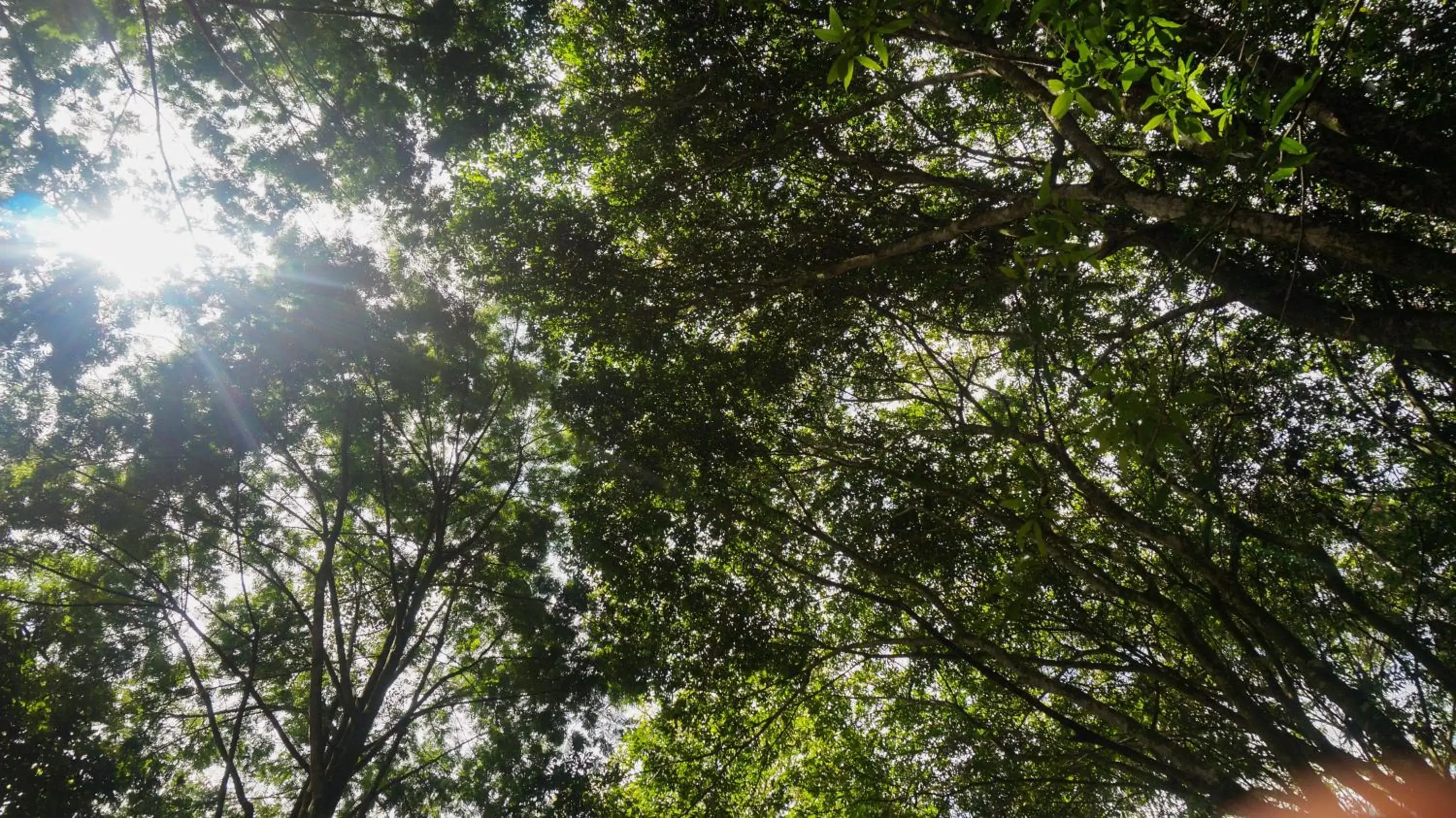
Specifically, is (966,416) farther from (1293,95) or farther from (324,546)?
(324,546)

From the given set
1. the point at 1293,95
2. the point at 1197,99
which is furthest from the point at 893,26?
the point at 1293,95

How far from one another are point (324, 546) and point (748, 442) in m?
6.74

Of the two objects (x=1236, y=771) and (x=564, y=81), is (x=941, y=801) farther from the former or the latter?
(x=564, y=81)

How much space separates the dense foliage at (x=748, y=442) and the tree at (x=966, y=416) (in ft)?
0.18

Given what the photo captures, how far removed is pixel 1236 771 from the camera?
Result: 6.20 m

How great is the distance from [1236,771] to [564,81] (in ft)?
30.4

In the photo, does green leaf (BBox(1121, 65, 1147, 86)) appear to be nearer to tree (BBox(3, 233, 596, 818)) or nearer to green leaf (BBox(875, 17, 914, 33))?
green leaf (BBox(875, 17, 914, 33))

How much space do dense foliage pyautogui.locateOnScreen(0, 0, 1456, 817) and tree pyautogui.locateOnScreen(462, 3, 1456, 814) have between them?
55 mm

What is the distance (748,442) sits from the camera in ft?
24.2

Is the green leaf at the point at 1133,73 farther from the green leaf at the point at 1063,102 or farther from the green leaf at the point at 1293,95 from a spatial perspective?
the green leaf at the point at 1293,95

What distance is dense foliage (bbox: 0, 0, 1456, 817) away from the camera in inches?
198

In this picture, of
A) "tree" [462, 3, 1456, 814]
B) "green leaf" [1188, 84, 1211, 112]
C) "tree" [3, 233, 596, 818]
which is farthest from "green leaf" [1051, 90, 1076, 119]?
"tree" [3, 233, 596, 818]

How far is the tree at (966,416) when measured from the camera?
4738 millimetres

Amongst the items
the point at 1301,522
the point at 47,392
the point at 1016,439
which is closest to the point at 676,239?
the point at 1016,439
